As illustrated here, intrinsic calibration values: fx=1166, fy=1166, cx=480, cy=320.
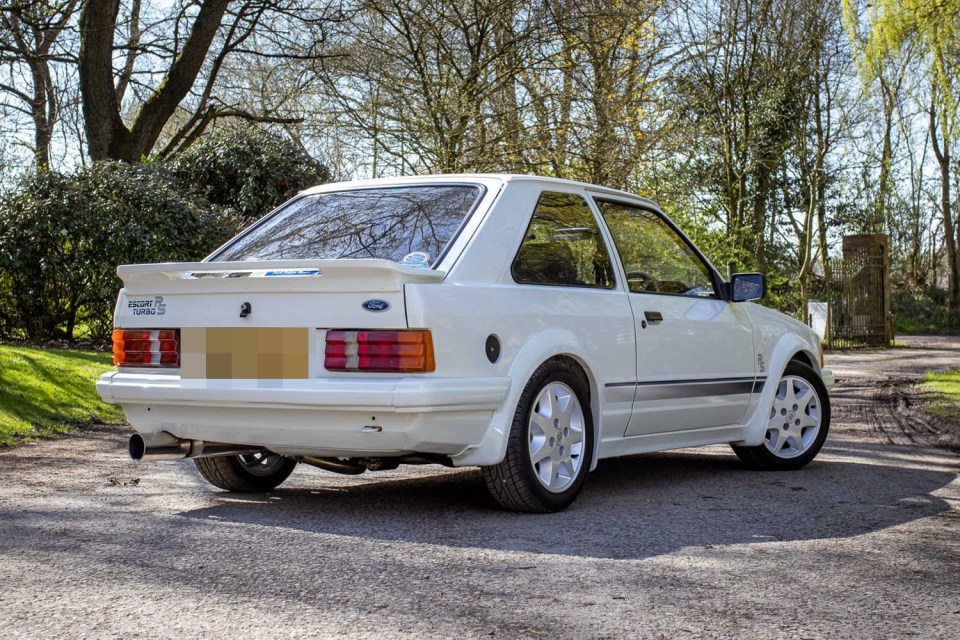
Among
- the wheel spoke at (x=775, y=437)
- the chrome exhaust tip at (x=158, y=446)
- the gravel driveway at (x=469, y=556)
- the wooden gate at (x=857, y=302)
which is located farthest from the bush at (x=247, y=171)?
the wooden gate at (x=857, y=302)

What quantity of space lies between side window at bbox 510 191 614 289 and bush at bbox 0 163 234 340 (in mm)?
8798

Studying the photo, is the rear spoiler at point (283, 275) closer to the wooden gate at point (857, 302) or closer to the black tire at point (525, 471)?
the black tire at point (525, 471)

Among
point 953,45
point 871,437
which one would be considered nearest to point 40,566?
point 871,437

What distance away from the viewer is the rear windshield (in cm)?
571

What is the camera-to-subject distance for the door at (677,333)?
6.60 metres

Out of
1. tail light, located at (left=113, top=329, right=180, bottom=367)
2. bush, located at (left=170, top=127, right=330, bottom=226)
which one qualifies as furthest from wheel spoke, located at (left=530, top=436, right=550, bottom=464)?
bush, located at (left=170, top=127, right=330, bottom=226)

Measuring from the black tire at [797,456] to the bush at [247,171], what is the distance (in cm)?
1014

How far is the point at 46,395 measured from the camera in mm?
10586

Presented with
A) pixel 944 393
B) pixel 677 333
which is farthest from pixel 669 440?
pixel 944 393

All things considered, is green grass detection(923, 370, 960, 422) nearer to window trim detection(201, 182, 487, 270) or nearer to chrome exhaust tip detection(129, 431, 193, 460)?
window trim detection(201, 182, 487, 270)

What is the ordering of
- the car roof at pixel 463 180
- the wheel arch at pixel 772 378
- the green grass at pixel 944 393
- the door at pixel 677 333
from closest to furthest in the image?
the car roof at pixel 463 180
the door at pixel 677 333
the wheel arch at pixel 772 378
the green grass at pixel 944 393

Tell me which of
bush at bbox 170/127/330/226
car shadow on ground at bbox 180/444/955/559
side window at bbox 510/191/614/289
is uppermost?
bush at bbox 170/127/330/226

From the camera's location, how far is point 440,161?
1496 centimetres

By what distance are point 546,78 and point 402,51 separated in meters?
2.23
